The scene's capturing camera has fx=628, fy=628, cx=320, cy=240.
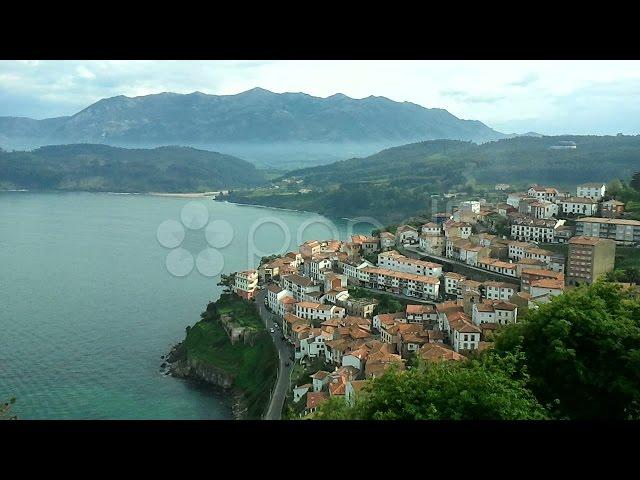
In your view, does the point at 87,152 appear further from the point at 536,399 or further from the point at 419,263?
the point at 536,399

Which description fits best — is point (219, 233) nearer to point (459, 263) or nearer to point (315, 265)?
point (315, 265)

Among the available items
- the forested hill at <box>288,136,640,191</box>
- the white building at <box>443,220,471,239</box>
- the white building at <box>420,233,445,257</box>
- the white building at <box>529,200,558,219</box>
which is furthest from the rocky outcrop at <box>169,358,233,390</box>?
the forested hill at <box>288,136,640,191</box>

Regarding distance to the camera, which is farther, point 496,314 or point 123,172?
point 123,172

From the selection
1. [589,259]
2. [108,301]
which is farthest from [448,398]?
[108,301]

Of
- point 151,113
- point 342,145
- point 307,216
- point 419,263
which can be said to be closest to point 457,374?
point 419,263

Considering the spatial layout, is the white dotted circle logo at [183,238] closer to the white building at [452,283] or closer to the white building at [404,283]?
the white building at [404,283]

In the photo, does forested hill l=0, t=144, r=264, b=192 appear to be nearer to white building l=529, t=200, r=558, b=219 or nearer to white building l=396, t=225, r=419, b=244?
white building l=396, t=225, r=419, b=244
